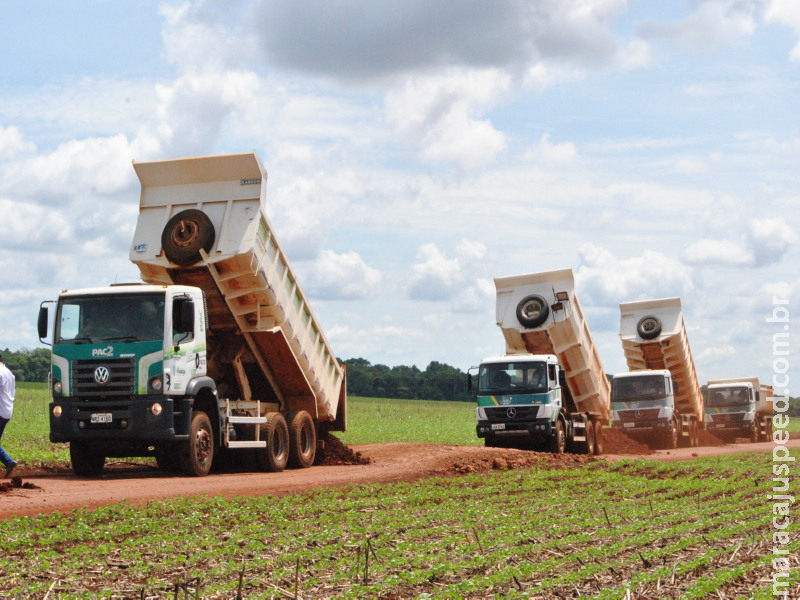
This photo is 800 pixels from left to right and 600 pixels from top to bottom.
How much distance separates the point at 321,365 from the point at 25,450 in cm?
913

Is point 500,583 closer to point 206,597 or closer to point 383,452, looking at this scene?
point 206,597

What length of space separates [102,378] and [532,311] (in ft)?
42.8

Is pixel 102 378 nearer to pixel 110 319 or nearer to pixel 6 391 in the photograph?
pixel 110 319

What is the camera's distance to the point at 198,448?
652 inches

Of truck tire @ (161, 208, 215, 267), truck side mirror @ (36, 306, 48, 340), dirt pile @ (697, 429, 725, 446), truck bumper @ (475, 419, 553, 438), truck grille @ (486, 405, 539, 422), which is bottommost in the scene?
dirt pile @ (697, 429, 725, 446)

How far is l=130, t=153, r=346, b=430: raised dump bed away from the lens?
1711 cm

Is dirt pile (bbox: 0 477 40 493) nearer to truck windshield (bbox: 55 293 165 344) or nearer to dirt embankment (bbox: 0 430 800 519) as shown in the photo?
dirt embankment (bbox: 0 430 800 519)

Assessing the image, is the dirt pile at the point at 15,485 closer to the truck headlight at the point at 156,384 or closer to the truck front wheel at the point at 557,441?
the truck headlight at the point at 156,384

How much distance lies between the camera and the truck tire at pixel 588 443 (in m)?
27.7

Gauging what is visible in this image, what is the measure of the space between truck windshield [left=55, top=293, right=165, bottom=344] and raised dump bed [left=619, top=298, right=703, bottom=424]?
21063 millimetres

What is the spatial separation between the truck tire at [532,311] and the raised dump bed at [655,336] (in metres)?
8.68

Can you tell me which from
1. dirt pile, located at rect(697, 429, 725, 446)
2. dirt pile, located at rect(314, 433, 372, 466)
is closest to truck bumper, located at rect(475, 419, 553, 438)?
dirt pile, located at rect(314, 433, 372, 466)

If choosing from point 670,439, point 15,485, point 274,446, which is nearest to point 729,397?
point 670,439

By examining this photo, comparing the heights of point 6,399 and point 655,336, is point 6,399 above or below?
below
